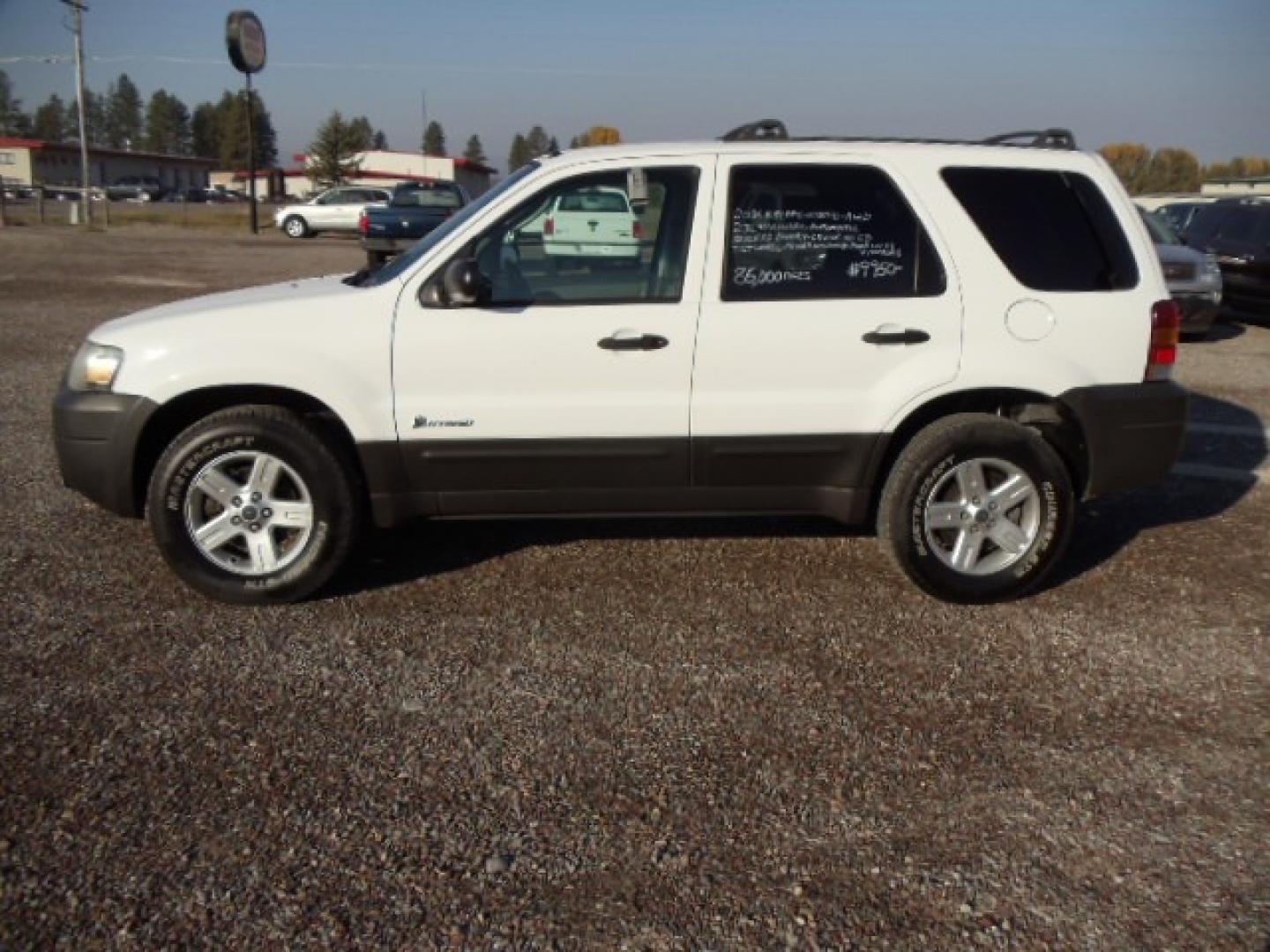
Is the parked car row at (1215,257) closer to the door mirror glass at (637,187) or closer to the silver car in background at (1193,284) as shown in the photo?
the silver car in background at (1193,284)

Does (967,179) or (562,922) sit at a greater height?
(967,179)

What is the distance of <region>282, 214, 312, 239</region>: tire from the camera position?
111ft

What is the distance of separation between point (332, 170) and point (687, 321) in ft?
252

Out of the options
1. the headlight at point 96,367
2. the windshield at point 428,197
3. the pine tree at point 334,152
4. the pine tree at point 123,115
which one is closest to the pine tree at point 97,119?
the pine tree at point 123,115

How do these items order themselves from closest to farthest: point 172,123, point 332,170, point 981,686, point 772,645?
point 981,686
point 772,645
point 332,170
point 172,123

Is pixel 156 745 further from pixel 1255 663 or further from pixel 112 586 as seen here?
pixel 1255 663

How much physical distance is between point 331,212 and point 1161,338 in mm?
32402

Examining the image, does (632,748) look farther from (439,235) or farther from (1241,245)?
(1241,245)

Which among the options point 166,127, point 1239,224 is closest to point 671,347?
point 1239,224

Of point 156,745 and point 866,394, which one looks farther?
point 866,394

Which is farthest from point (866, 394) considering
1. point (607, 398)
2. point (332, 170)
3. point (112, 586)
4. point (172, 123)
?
point (172, 123)

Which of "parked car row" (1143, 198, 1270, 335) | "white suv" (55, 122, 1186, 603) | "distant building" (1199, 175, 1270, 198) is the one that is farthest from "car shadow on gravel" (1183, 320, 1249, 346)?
"distant building" (1199, 175, 1270, 198)

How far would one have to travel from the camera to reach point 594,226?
4266mm

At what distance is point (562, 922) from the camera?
2459mm
